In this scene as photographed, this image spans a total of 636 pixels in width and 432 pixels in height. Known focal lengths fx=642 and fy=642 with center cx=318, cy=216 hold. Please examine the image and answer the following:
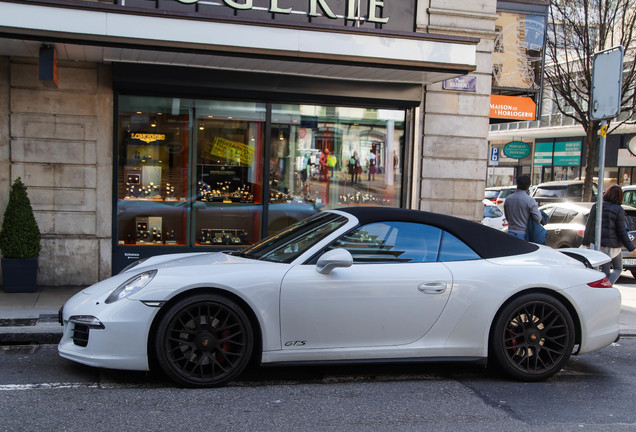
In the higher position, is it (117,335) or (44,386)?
(117,335)

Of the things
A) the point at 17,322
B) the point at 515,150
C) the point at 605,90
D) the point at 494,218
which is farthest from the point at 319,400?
the point at 515,150

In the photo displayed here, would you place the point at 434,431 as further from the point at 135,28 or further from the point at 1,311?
the point at 135,28

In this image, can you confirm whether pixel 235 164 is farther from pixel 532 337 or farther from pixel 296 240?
pixel 532 337

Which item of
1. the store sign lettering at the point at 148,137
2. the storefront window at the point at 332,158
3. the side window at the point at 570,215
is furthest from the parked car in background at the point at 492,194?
the store sign lettering at the point at 148,137

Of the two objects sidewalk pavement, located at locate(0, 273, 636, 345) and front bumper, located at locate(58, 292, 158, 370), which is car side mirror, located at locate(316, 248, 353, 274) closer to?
front bumper, located at locate(58, 292, 158, 370)

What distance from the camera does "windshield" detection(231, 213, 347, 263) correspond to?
5125mm

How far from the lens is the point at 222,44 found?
7.98 m

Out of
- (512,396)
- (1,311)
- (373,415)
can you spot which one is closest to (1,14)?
(1,311)

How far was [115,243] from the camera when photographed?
9.40 meters

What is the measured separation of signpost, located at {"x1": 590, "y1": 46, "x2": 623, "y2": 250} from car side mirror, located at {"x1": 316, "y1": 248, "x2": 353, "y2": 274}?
13.8 ft

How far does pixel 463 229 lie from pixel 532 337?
3.35 ft

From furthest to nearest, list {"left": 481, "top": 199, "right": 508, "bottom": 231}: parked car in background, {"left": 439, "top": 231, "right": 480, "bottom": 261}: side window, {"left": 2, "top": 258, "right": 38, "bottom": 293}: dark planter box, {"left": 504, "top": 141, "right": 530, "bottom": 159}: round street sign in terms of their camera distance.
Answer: {"left": 504, "top": 141, "right": 530, "bottom": 159}: round street sign
{"left": 481, "top": 199, "right": 508, "bottom": 231}: parked car in background
{"left": 2, "top": 258, "right": 38, "bottom": 293}: dark planter box
{"left": 439, "top": 231, "right": 480, "bottom": 261}: side window

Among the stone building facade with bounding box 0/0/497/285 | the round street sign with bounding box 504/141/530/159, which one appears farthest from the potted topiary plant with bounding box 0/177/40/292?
the round street sign with bounding box 504/141/530/159

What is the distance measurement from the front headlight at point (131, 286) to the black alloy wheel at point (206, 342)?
1.01 feet
